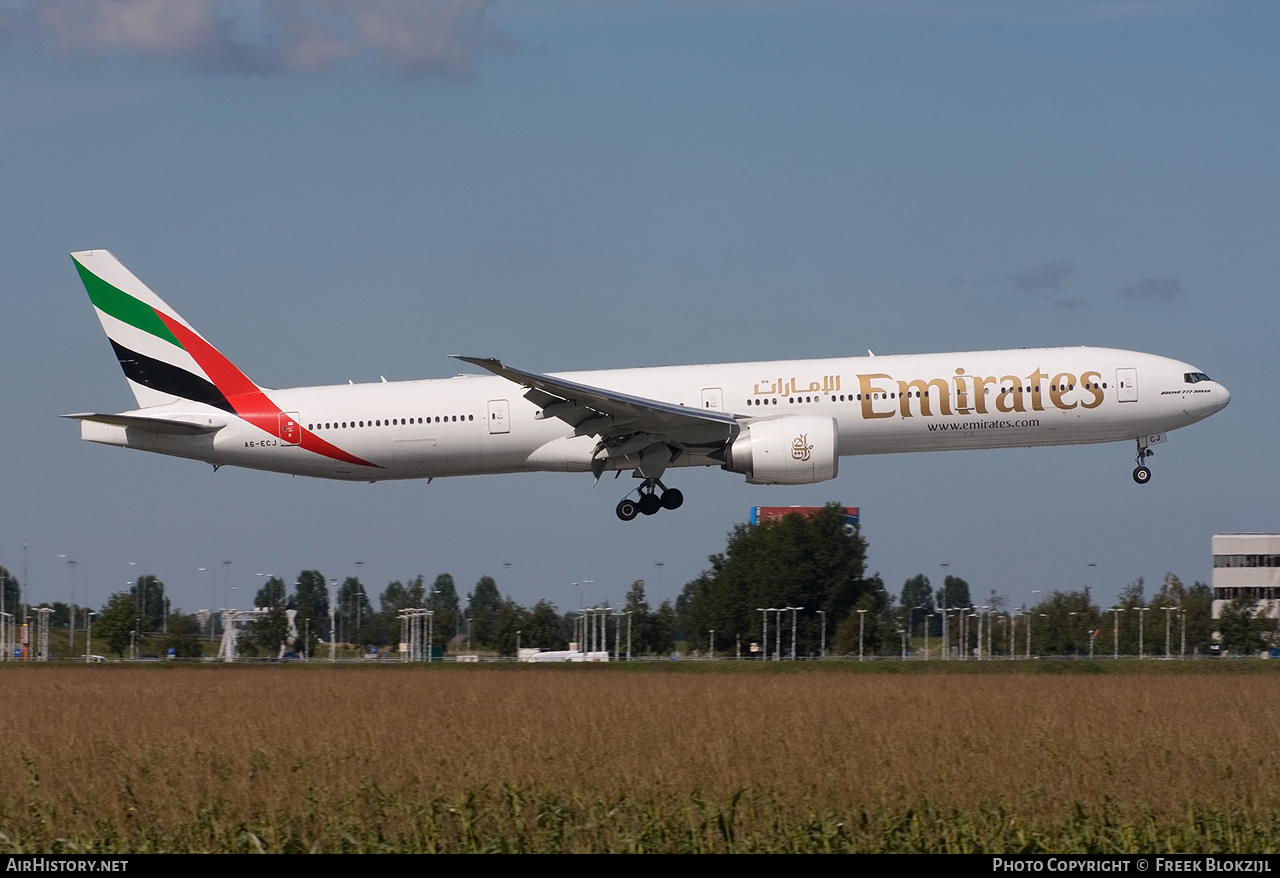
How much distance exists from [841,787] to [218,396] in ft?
73.5

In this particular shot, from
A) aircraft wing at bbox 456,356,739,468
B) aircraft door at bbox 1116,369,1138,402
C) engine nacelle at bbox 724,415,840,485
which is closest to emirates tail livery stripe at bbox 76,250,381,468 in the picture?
aircraft wing at bbox 456,356,739,468

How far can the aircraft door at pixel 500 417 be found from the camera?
3309cm

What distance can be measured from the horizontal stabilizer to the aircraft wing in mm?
8065

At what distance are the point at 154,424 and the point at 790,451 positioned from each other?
48.3ft

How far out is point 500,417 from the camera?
33094mm

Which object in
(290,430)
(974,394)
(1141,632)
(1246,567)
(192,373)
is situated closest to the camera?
(974,394)

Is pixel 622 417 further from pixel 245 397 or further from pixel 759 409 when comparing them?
pixel 245 397

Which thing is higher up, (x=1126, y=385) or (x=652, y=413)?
(x=1126, y=385)

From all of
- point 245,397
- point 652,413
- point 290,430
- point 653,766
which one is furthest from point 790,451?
point 653,766

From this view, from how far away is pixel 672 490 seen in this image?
113ft

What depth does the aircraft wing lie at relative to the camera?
101 ft

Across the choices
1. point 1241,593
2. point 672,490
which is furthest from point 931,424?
point 1241,593

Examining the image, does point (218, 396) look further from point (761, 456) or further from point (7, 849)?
point (7, 849)

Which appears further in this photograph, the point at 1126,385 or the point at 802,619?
the point at 802,619
